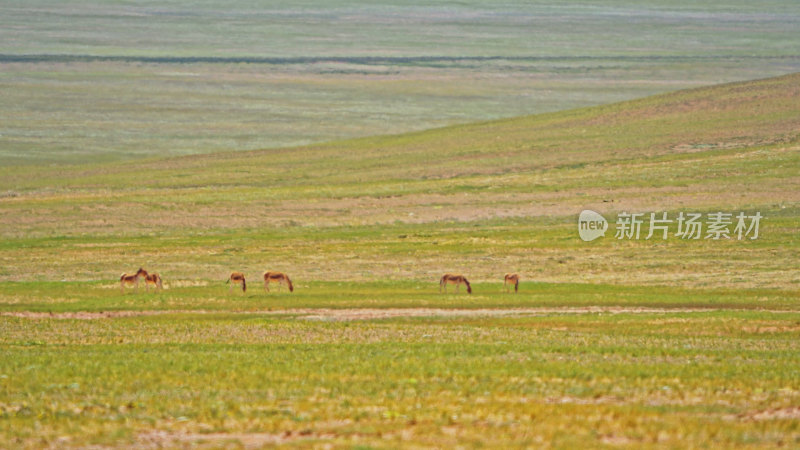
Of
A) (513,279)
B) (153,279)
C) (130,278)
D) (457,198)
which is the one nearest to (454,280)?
(513,279)

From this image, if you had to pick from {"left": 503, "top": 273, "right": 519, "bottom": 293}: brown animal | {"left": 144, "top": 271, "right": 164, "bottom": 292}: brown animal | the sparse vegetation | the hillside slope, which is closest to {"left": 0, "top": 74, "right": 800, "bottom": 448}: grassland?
the sparse vegetation

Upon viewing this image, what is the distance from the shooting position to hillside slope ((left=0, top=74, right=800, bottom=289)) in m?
49.7

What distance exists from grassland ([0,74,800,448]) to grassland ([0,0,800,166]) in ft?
50.5

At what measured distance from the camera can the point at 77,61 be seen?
5738 inches

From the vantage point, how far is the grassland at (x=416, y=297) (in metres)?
16.7

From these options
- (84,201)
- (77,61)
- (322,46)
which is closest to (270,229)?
(84,201)

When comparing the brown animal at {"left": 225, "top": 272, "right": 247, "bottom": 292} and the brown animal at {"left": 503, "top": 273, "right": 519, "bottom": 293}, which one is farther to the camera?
the brown animal at {"left": 503, "top": 273, "right": 519, "bottom": 293}

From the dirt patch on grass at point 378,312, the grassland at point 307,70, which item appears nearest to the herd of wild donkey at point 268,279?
the dirt patch on grass at point 378,312

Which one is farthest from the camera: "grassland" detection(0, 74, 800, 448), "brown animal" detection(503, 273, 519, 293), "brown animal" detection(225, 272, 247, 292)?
"brown animal" detection(503, 273, 519, 293)

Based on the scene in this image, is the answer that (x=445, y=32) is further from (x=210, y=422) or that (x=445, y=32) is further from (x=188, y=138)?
(x=210, y=422)

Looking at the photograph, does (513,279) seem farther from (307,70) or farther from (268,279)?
(307,70)

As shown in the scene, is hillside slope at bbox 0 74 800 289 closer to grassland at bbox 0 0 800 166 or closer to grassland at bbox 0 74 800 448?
grassland at bbox 0 74 800 448

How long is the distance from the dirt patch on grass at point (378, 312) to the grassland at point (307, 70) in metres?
61.4

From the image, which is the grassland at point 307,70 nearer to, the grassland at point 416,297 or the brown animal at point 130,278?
the grassland at point 416,297
